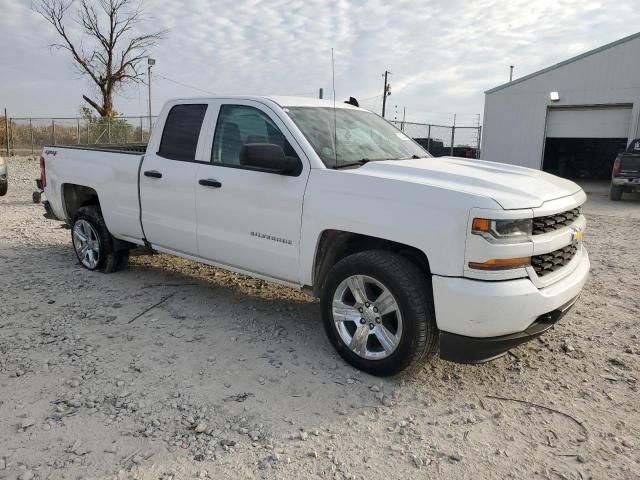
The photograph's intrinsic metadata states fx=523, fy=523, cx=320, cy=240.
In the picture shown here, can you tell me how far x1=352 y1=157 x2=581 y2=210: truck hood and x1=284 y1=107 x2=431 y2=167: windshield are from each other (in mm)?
226

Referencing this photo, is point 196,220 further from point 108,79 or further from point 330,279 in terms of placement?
point 108,79

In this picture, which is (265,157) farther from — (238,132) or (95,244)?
(95,244)

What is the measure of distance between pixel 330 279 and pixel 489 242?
1186 mm

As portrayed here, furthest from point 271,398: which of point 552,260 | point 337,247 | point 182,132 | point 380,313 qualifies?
point 182,132

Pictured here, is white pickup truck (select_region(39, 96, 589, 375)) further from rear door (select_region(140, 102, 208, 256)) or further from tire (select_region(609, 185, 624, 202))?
tire (select_region(609, 185, 624, 202))

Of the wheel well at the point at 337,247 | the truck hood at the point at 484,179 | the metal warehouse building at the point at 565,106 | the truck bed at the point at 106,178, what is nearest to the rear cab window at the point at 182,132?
the truck bed at the point at 106,178

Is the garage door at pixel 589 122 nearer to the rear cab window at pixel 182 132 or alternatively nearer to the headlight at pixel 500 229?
the rear cab window at pixel 182 132

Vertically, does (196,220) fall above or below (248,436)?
above

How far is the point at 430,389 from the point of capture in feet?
11.7

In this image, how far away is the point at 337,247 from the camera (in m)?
3.94

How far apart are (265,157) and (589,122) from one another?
64.4ft

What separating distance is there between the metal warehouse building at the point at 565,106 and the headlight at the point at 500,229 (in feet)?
60.1

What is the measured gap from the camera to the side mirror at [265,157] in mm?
3734

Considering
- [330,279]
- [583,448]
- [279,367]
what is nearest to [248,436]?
[279,367]
